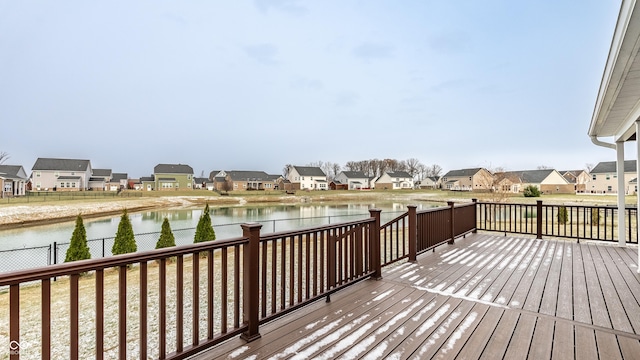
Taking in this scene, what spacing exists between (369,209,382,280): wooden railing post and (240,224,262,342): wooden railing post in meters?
1.83

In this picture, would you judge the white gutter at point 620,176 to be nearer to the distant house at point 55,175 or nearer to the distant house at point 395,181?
the distant house at point 395,181

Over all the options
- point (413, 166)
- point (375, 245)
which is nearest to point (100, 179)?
point (375, 245)

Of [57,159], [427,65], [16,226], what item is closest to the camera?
[16,226]

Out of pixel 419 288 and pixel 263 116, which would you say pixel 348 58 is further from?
pixel 419 288

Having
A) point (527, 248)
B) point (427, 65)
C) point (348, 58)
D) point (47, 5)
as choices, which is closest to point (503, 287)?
point (527, 248)

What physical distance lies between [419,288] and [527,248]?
3.72 metres

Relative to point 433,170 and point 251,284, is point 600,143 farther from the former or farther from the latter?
point 433,170

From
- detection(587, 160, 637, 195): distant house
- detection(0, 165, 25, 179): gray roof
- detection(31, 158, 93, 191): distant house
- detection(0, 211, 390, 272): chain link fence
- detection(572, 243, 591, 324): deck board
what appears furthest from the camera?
A: detection(31, 158, 93, 191): distant house

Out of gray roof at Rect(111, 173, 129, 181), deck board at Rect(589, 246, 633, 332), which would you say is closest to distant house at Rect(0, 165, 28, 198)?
gray roof at Rect(111, 173, 129, 181)

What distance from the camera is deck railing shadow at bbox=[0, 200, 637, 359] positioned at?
1.54 metres

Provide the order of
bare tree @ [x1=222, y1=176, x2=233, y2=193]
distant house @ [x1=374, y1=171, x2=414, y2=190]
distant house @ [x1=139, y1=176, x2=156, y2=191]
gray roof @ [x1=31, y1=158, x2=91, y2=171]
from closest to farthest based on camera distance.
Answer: gray roof @ [x1=31, y1=158, x2=91, y2=171] < bare tree @ [x1=222, y1=176, x2=233, y2=193] < distant house @ [x1=139, y1=176, x2=156, y2=191] < distant house @ [x1=374, y1=171, x2=414, y2=190]

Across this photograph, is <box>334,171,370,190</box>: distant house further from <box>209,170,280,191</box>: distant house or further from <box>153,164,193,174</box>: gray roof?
<box>153,164,193,174</box>: gray roof

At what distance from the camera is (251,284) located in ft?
7.77

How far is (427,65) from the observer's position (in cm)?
1727
